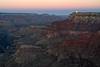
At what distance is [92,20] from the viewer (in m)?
64.3

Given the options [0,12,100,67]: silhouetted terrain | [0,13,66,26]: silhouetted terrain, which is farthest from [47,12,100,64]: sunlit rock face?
[0,13,66,26]: silhouetted terrain

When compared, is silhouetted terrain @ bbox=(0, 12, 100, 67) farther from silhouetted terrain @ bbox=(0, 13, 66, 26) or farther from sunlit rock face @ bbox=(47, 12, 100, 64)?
silhouetted terrain @ bbox=(0, 13, 66, 26)

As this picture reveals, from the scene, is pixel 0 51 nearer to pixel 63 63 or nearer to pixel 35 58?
pixel 35 58

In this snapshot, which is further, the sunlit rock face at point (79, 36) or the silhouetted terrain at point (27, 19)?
the silhouetted terrain at point (27, 19)

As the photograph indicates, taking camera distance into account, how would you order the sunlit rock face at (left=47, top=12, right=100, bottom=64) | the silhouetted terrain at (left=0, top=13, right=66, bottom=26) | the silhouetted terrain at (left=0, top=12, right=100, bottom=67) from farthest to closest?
the silhouetted terrain at (left=0, top=13, right=66, bottom=26) → the sunlit rock face at (left=47, top=12, right=100, bottom=64) → the silhouetted terrain at (left=0, top=12, right=100, bottom=67)

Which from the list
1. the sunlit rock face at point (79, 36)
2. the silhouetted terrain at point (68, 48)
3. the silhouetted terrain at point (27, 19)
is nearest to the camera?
the silhouetted terrain at point (68, 48)

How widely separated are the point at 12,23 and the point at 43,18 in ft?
83.7

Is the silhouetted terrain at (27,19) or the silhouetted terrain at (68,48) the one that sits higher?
the silhouetted terrain at (68,48)

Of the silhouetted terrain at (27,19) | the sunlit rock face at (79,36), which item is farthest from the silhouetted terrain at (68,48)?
the silhouetted terrain at (27,19)

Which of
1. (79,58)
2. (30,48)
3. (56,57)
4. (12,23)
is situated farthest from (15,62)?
(12,23)

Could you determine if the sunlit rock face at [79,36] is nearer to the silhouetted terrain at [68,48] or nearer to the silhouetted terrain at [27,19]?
the silhouetted terrain at [68,48]

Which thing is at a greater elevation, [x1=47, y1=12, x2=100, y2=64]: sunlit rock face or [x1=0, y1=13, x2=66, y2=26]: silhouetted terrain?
[x1=47, y1=12, x2=100, y2=64]: sunlit rock face

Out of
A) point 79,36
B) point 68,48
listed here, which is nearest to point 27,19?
point 79,36

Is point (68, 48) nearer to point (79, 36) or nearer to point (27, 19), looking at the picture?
point (79, 36)
